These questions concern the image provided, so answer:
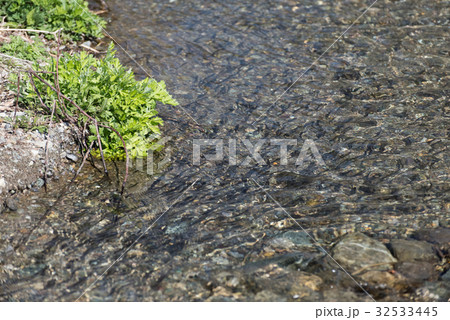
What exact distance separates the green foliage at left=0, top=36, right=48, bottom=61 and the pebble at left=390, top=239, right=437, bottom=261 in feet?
16.9

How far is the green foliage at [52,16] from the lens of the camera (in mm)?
8234

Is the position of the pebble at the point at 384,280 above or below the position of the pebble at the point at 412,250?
below

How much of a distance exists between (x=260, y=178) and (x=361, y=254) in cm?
165

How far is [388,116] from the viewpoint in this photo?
7.11 meters

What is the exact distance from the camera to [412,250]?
475cm

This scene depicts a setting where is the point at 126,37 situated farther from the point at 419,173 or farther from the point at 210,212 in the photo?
the point at 419,173

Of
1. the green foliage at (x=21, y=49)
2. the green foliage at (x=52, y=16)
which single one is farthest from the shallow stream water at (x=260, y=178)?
the green foliage at (x=21, y=49)

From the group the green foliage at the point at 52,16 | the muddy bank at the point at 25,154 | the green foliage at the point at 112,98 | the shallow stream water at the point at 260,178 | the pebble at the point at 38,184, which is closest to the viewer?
the shallow stream water at the point at 260,178

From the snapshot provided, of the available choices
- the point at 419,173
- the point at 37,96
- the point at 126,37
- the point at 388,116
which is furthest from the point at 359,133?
the point at 126,37

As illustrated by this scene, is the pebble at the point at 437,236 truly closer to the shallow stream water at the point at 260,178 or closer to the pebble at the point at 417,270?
the shallow stream water at the point at 260,178

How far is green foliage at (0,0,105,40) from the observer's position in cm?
823

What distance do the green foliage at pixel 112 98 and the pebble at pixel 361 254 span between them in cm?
260
